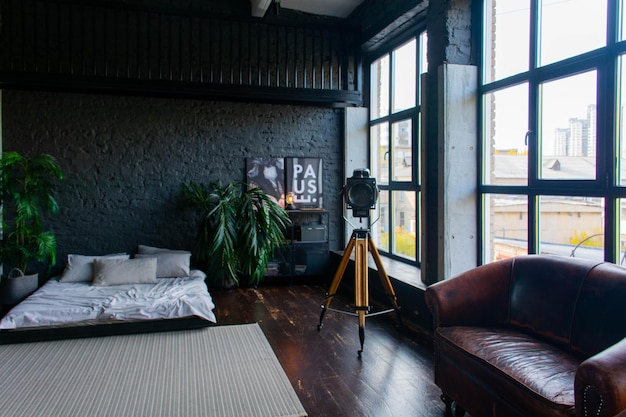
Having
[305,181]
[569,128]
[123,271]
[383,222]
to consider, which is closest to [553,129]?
[569,128]

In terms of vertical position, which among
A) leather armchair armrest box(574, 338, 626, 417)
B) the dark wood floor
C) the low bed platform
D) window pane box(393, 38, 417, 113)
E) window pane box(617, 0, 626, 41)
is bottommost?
the dark wood floor

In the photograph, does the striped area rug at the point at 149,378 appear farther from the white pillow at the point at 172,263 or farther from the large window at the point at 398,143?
the large window at the point at 398,143

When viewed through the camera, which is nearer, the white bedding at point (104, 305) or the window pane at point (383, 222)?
the white bedding at point (104, 305)

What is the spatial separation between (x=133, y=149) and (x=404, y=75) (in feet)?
11.4

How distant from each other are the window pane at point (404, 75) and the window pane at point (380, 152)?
428 mm

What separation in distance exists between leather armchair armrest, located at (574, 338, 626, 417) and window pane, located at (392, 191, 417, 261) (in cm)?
342

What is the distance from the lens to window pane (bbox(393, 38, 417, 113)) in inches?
202

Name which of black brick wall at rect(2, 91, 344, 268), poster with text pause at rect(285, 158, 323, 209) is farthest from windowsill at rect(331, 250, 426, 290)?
black brick wall at rect(2, 91, 344, 268)

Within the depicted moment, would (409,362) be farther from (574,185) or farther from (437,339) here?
(574,185)

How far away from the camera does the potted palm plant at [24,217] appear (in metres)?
4.81

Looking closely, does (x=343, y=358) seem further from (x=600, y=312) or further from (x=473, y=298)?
(x=600, y=312)

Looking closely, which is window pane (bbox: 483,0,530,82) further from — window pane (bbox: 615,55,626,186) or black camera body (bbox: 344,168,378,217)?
black camera body (bbox: 344,168,378,217)

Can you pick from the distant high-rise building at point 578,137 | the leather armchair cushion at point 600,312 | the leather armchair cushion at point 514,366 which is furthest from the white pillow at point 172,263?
the leather armchair cushion at point 600,312

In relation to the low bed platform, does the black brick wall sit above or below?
above
